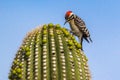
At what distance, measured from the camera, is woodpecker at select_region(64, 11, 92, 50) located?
40.7ft

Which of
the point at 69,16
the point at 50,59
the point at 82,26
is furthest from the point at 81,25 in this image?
the point at 50,59

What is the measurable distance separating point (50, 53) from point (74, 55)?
0.72 m

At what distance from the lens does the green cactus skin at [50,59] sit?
31.4ft

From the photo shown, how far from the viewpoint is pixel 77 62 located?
9992 millimetres

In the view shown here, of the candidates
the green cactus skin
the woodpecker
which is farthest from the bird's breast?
the green cactus skin

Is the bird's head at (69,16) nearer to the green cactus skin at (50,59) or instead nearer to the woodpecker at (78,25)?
the woodpecker at (78,25)

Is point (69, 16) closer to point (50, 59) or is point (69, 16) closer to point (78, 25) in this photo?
point (78, 25)

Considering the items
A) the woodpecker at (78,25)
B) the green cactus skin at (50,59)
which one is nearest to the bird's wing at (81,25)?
the woodpecker at (78,25)

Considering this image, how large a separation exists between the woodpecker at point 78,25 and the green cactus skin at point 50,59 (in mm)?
1549

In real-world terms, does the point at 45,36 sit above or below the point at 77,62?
above

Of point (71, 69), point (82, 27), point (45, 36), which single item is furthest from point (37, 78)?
point (82, 27)

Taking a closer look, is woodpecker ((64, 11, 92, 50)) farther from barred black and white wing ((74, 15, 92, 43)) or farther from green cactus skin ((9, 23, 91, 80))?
green cactus skin ((9, 23, 91, 80))

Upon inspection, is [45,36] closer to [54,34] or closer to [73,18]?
[54,34]

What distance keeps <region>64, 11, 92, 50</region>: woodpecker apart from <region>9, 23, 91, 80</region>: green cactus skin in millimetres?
1549
